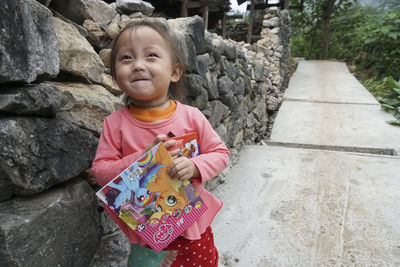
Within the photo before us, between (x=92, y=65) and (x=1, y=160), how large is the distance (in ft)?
2.52

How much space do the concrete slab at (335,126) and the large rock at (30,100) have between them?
3.74 m

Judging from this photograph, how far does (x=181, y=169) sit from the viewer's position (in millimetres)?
1003

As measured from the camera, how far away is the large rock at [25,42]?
821 millimetres

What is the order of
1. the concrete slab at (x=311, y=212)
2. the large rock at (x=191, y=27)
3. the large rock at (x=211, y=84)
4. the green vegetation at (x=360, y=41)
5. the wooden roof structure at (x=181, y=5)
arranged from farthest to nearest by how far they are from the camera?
the green vegetation at (x=360, y=41), the wooden roof structure at (x=181, y=5), the large rock at (x=211, y=84), the large rock at (x=191, y=27), the concrete slab at (x=311, y=212)

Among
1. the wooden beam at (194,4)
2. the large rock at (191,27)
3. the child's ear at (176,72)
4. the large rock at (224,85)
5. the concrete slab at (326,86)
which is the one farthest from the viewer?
the wooden beam at (194,4)

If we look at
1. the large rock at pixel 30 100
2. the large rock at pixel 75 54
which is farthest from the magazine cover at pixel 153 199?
the large rock at pixel 75 54

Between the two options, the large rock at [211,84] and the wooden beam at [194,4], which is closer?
the large rock at [211,84]

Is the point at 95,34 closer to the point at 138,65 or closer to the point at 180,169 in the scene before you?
the point at 138,65

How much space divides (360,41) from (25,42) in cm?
1178

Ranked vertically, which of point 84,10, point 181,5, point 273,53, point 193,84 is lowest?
point 273,53

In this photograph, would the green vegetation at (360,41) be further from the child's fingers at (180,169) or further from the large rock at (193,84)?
the child's fingers at (180,169)

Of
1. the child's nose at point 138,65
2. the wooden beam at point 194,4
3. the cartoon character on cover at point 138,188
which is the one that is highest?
the wooden beam at point 194,4

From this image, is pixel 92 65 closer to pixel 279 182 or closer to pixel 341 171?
pixel 279 182

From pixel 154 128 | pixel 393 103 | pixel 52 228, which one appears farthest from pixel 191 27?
pixel 393 103
